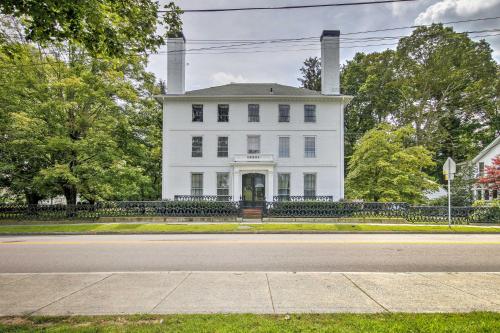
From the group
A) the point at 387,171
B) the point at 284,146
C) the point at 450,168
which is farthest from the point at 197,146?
the point at 450,168

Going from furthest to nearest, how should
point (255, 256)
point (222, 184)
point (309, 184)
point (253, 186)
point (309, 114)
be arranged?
point (309, 114)
point (309, 184)
point (222, 184)
point (253, 186)
point (255, 256)

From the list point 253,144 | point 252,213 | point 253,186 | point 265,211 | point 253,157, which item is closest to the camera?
point 265,211

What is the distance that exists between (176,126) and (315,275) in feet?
69.5

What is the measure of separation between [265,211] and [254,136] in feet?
25.3

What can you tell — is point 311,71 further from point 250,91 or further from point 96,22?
point 96,22

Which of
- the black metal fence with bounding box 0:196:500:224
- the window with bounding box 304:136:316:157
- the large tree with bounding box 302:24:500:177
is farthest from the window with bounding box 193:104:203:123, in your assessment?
the large tree with bounding box 302:24:500:177

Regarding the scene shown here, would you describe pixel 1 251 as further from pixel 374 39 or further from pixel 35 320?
pixel 374 39

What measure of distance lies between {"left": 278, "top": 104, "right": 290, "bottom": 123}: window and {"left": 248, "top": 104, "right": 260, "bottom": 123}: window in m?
2.02

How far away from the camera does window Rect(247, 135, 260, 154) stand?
82.7 feet

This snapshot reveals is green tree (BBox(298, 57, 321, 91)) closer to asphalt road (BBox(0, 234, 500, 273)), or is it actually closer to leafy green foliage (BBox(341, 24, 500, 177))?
leafy green foliage (BBox(341, 24, 500, 177))

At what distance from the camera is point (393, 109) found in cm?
3794

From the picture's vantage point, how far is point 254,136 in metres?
25.3

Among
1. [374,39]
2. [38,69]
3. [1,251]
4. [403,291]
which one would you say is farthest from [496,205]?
[38,69]

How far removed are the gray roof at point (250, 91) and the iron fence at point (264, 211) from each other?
1027 cm
